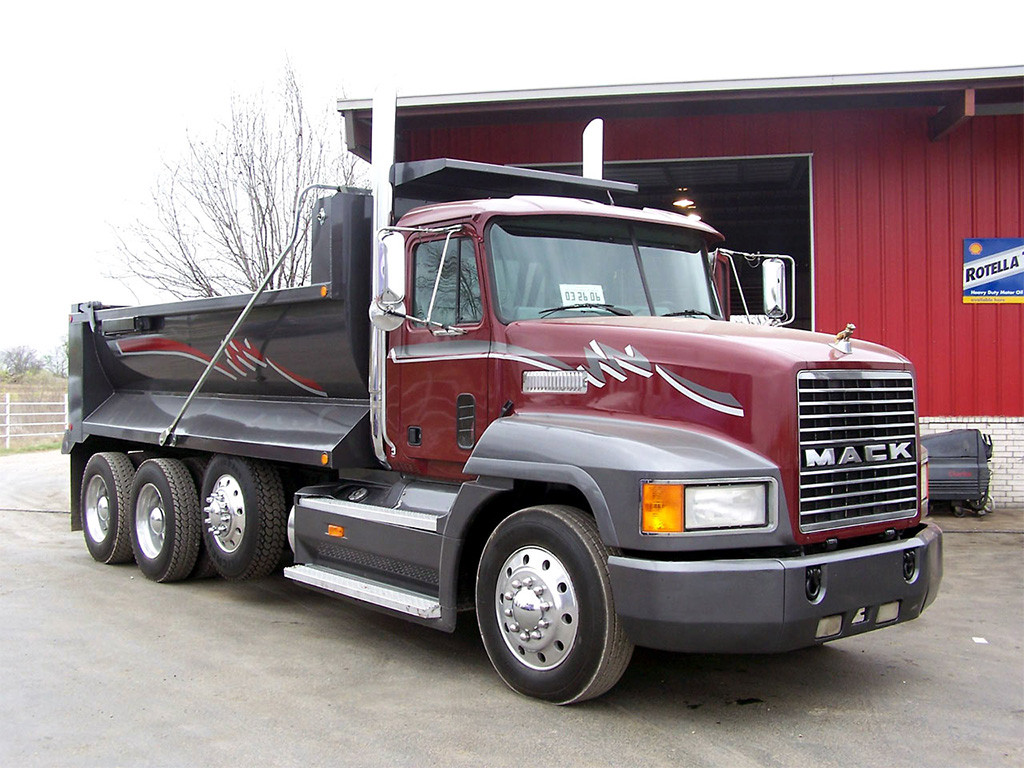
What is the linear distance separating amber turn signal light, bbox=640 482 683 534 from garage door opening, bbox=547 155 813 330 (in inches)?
157

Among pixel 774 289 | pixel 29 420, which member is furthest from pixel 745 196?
pixel 29 420

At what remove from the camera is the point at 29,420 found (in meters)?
27.2

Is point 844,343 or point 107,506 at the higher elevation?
point 844,343

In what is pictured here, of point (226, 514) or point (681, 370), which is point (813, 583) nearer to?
point (681, 370)

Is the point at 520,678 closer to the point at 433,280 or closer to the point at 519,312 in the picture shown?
the point at 519,312

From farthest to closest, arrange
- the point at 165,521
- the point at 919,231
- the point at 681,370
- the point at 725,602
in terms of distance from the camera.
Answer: the point at 919,231 → the point at 165,521 → the point at 681,370 → the point at 725,602

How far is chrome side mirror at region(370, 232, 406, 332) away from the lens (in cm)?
550

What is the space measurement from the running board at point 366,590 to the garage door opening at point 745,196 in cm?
385

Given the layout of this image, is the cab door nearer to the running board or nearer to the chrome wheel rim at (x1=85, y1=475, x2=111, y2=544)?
the running board

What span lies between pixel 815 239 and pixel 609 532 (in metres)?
8.72

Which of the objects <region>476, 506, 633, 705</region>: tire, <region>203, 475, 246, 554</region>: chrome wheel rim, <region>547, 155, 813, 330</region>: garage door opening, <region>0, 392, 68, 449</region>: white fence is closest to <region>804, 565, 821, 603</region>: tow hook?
<region>476, 506, 633, 705</region>: tire

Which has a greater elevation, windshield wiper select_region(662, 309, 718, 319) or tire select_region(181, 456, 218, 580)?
windshield wiper select_region(662, 309, 718, 319)

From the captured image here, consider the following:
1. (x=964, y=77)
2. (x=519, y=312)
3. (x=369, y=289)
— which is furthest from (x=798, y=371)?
(x=964, y=77)

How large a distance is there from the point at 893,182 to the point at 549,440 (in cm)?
887
